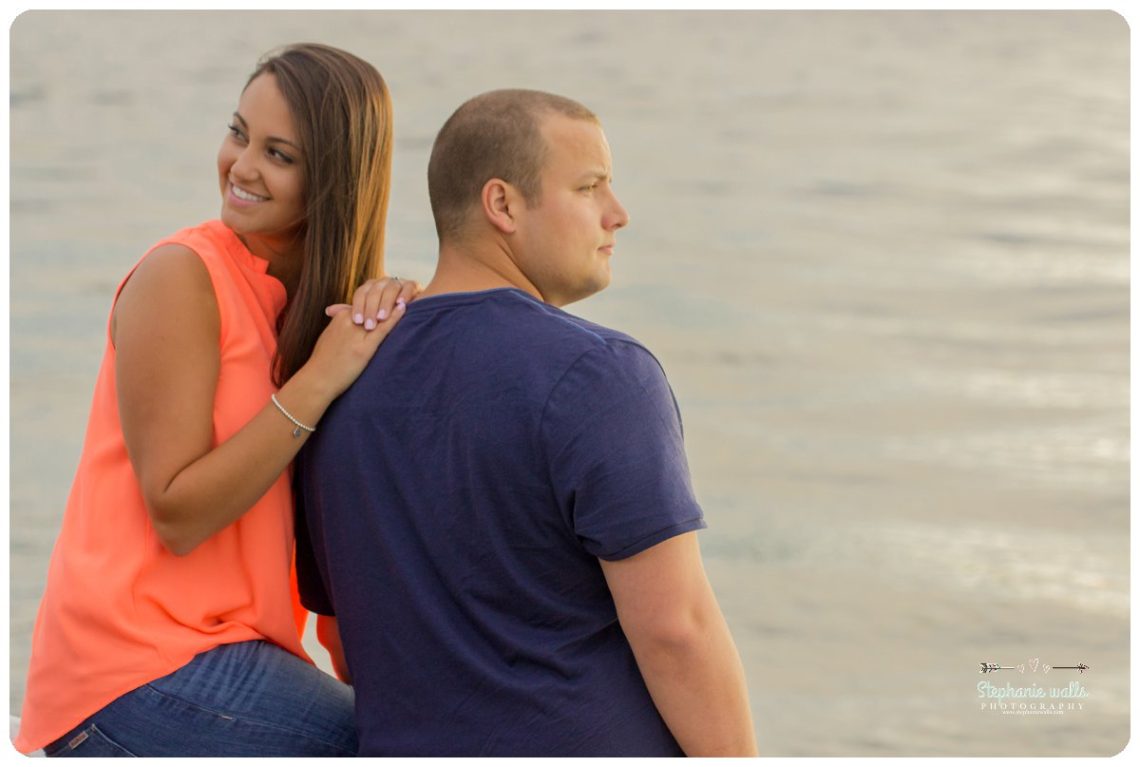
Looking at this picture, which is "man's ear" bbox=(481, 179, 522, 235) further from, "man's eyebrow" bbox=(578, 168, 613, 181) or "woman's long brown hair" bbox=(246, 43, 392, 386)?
"woman's long brown hair" bbox=(246, 43, 392, 386)

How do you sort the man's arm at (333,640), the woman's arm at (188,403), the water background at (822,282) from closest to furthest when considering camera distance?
1. the woman's arm at (188,403)
2. the man's arm at (333,640)
3. the water background at (822,282)

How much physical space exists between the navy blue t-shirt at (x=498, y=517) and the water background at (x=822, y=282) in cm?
322

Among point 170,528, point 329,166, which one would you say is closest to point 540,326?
point 329,166

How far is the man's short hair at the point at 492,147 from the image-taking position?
7.59 ft

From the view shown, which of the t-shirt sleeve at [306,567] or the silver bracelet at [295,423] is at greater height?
the silver bracelet at [295,423]

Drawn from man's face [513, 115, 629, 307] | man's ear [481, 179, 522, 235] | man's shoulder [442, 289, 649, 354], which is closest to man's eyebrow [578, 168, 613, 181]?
man's face [513, 115, 629, 307]

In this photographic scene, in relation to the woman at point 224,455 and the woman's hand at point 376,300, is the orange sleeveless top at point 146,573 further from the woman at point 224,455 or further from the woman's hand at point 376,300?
the woman's hand at point 376,300

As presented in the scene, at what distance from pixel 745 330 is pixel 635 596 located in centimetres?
658

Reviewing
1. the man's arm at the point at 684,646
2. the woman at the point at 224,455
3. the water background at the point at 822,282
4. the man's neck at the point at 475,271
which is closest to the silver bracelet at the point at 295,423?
the woman at the point at 224,455

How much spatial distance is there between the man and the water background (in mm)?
3219

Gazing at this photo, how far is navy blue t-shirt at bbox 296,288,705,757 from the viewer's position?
6.81 ft

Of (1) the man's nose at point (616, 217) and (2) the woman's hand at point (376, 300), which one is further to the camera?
(1) the man's nose at point (616, 217)

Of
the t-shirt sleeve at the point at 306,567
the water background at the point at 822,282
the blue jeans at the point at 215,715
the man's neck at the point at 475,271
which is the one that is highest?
the man's neck at the point at 475,271

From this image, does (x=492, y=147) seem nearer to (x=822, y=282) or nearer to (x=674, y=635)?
(x=674, y=635)
